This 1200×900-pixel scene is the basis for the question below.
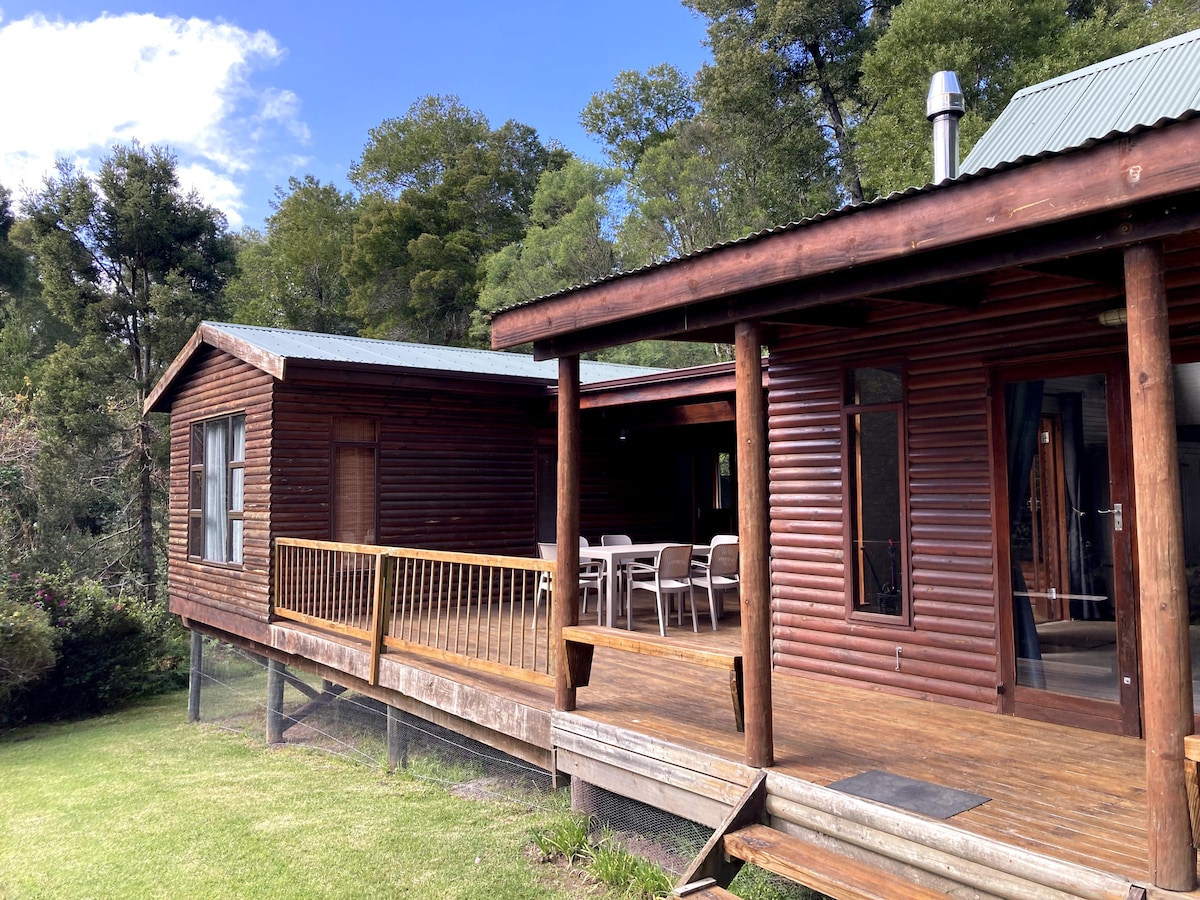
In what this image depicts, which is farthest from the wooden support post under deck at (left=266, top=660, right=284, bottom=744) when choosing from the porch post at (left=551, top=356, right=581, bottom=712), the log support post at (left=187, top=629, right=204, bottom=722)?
the porch post at (left=551, top=356, right=581, bottom=712)

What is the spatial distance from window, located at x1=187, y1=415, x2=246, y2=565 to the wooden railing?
52.1 inches

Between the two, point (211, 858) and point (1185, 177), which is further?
point (211, 858)

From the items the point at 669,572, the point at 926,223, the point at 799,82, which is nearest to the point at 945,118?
the point at 926,223

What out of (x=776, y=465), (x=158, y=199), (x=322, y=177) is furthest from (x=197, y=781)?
(x=322, y=177)

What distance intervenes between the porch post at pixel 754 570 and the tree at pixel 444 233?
2335 centimetres

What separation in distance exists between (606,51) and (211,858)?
133 feet

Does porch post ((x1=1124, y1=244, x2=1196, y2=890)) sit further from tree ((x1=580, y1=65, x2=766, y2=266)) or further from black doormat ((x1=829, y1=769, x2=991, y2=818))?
tree ((x1=580, y1=65, x2=766, y2=266))

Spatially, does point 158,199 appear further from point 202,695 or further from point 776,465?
point 776,465

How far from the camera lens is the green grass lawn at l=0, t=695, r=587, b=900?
5.60 meters

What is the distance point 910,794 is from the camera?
3.56 metres

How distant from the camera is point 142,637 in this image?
48.9 ft

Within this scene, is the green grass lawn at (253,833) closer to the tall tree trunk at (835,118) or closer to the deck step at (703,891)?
the deck step at (703,891)

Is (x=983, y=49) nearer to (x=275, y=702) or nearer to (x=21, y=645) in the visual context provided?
(x=275, y=702)

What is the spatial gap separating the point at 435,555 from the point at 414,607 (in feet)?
7.80
